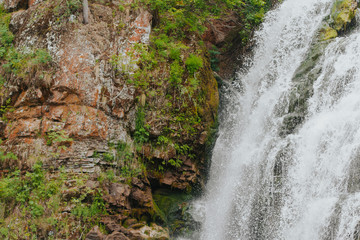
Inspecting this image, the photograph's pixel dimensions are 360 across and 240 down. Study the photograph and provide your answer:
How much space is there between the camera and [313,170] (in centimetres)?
751

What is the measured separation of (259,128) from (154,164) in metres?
4.00

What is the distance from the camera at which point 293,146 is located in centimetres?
835

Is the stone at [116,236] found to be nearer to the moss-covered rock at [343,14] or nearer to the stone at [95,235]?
the stone at [95,235]

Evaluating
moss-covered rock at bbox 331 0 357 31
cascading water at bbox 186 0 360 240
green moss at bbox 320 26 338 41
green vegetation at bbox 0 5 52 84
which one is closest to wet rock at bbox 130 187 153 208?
cascading water at bbox 186 0 360 240

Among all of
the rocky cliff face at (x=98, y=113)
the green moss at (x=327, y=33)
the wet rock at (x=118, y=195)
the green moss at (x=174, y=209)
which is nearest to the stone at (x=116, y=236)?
the rocky cliff face at (x=98, y=113)

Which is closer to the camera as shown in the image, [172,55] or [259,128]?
[172,55]

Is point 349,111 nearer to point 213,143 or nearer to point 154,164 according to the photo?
point 213,143

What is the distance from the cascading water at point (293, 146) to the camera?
677cm

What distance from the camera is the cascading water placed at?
22.2 ft

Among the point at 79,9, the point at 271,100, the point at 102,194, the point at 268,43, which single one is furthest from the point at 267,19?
the point at 102,194

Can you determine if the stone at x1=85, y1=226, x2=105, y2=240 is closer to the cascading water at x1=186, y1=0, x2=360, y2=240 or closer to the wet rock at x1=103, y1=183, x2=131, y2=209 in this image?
the wet rock at x1=103, y1=183, x2=131, y2=209

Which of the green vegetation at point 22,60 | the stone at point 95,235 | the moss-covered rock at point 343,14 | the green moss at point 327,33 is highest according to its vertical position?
the moss-covered rock at point 343,14

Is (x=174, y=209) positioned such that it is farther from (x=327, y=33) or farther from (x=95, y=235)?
(x=327, y=33)

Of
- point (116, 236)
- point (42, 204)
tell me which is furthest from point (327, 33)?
point (42, 204)
